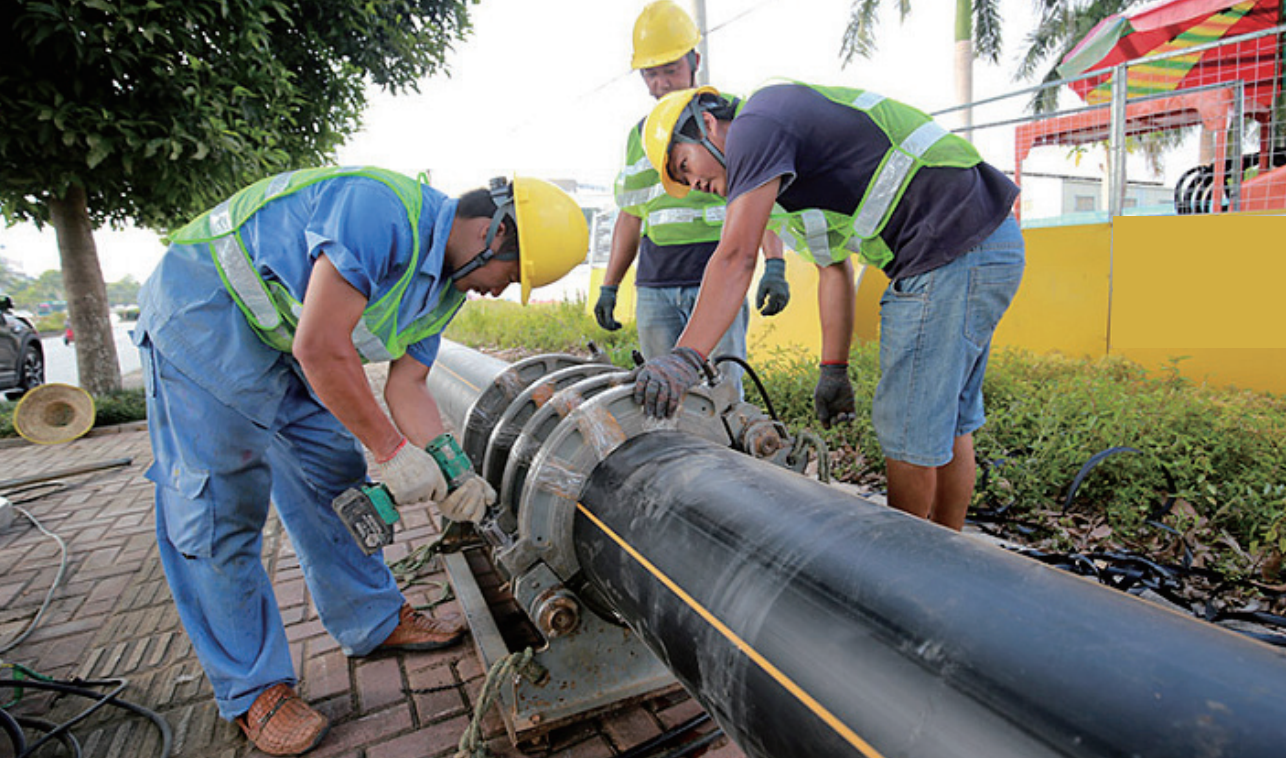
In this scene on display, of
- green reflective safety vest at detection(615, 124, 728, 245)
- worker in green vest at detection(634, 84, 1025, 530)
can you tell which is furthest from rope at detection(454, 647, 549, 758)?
green reflective safety vest at detection(615, 124, 728, 245)

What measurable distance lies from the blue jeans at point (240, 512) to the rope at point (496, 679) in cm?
68

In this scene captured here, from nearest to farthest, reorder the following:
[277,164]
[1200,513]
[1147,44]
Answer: [1200,513] → [277,164] → [1147,44]

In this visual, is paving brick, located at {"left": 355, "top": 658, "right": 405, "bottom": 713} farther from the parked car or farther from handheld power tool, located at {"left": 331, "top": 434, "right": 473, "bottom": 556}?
the parked car

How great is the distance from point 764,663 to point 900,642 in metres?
0.21

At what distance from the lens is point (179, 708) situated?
6.97 feet

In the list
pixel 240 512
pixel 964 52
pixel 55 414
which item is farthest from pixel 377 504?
pixel 964 52

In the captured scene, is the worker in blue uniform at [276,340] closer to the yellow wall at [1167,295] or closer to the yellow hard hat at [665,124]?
the yellow hard hat at [665,124]

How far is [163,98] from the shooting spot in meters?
5.01

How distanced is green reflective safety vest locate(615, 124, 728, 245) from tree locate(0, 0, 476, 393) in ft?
11.6

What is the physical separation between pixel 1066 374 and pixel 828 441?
1.48 m

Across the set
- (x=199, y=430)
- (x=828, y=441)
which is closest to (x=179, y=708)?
(x=199, y=430)

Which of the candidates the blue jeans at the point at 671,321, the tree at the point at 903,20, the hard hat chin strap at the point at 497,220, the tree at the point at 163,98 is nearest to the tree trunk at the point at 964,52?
the tree at the point at 903,20

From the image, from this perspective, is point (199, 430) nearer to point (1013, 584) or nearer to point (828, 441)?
point (1013, 584)

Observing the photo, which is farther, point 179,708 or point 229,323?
point 179,708
